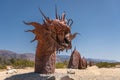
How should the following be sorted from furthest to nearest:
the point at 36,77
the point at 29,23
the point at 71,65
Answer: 1. the point at 71,65
2. the point at 29,23
3. the point at 36,77

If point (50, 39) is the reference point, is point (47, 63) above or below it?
below

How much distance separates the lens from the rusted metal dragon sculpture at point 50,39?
30.8 ft

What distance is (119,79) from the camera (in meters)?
10.2

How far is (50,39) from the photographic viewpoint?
955 centimetres

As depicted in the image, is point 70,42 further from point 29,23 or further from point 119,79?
point 119,79

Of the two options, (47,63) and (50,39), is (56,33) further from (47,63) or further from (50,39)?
(47,63)

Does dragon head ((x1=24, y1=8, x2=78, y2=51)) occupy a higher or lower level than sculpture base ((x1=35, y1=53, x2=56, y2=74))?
higher

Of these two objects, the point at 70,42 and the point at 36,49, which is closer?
the point at 70,42

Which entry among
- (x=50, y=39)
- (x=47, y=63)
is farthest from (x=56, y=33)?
(x=47, y=63)

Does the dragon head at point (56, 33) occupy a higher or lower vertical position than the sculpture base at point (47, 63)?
higher

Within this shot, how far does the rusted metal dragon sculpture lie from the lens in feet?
30.8

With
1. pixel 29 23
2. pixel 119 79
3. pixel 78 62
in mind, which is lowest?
pixel 119 79

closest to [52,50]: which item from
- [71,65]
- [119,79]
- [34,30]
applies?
[34,30]

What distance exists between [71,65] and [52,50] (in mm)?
5235
